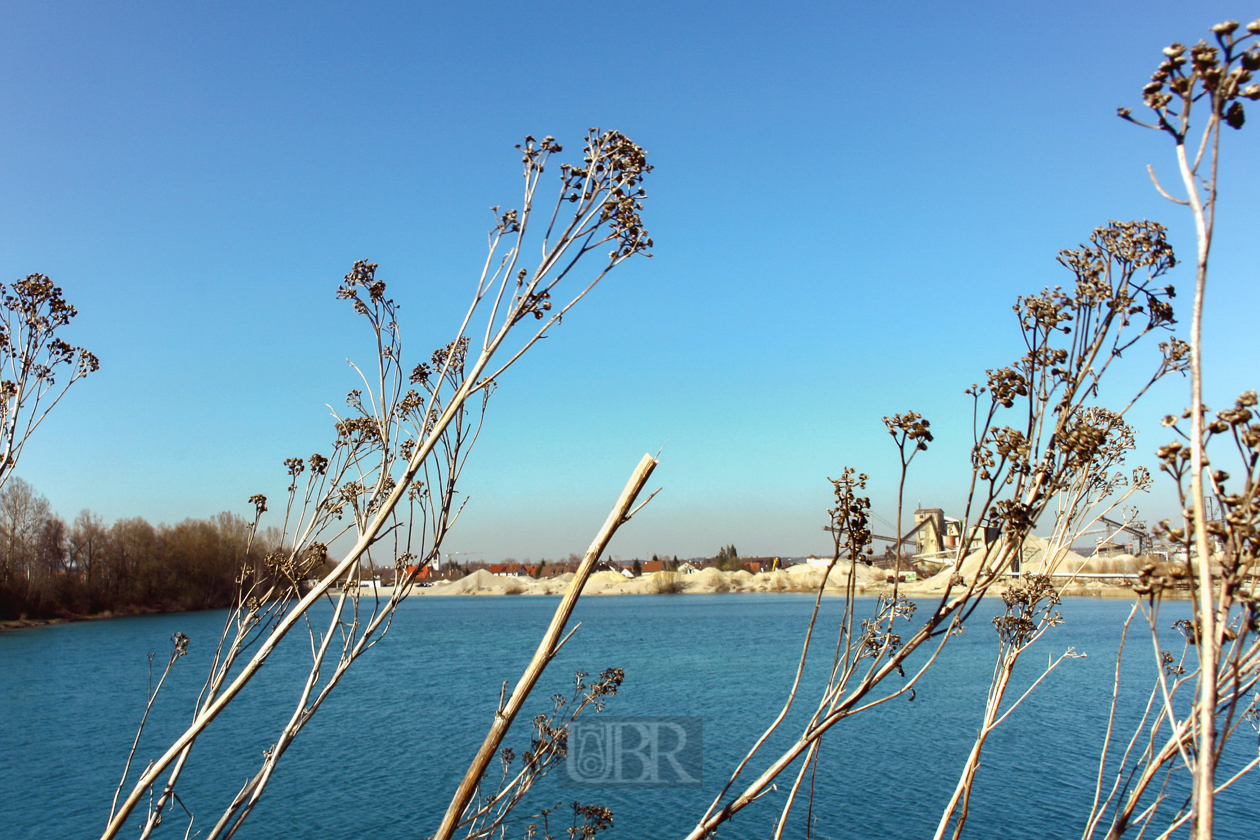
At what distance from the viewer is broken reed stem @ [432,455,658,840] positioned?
202 centimetres

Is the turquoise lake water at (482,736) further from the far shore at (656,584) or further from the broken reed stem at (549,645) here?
the far shore at (656,584)

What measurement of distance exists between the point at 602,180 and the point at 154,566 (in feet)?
311

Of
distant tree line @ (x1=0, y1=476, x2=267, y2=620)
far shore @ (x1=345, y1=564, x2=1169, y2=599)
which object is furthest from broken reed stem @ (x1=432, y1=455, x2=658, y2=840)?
far shore @ (x1=345, y1=564, x2=1169, y2=599)

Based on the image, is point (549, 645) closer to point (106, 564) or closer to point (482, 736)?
point (482, 736)

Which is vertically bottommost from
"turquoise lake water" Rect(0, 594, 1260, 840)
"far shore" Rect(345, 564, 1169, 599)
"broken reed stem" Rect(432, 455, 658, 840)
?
"far shore" Rect(345, 564, 1169, 599)

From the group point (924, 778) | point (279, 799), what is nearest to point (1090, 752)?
point (924, 778)

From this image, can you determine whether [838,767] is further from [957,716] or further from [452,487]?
[452,487]

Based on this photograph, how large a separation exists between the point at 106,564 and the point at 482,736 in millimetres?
72327

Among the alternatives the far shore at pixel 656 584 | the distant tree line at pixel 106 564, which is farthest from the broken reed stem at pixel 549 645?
the far shore at pixel 656 584

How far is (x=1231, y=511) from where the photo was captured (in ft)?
6.35

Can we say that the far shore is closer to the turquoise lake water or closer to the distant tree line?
the distant tree line

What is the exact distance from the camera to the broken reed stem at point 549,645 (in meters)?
2.02

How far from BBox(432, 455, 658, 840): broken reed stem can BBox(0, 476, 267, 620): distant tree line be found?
62.0 metres

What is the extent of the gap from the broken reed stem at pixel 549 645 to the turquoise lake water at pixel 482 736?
14883 millimetres
